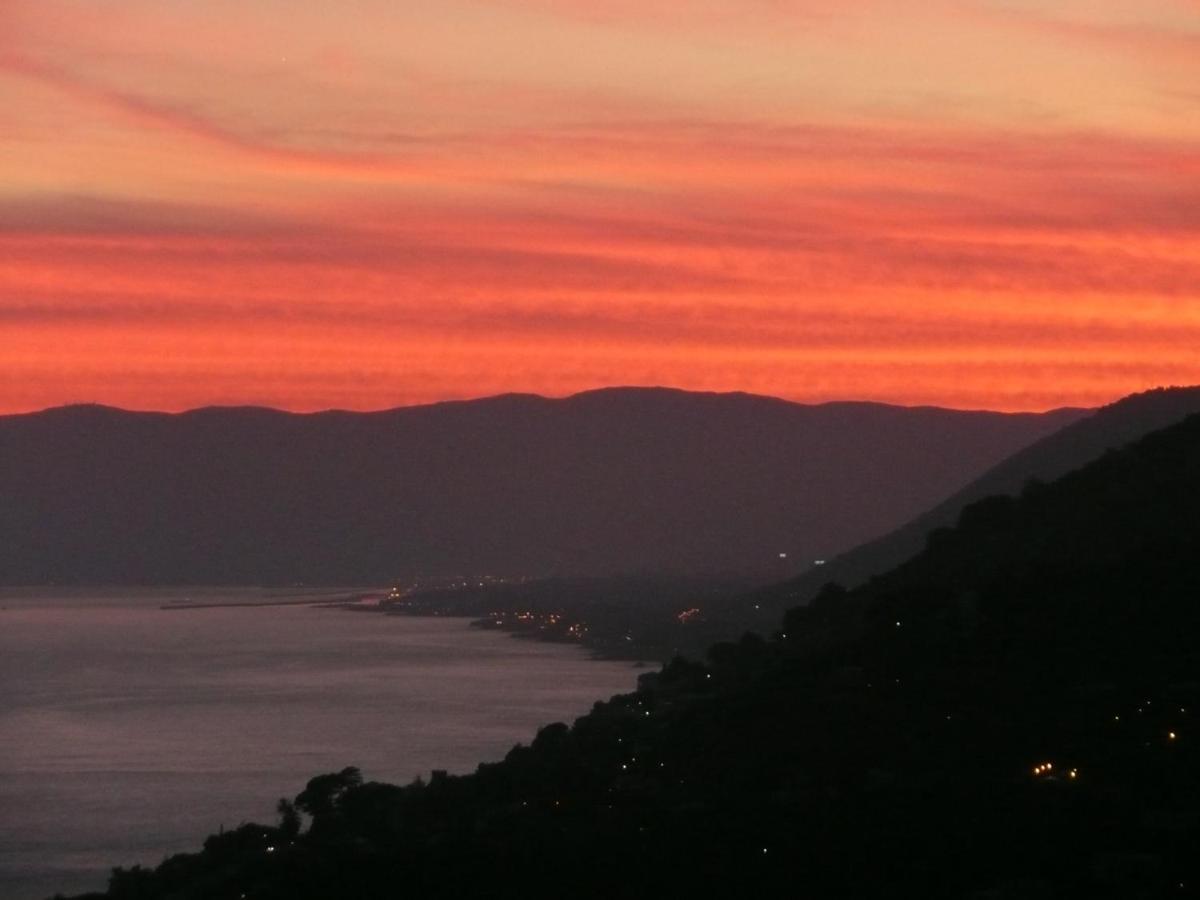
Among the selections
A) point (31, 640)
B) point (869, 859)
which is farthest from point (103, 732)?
point (31, 640)

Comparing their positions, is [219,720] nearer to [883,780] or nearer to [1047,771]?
[883,780]

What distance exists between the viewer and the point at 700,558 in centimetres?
18775

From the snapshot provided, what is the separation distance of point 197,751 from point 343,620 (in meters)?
70.5

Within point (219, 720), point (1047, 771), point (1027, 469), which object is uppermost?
point (1027, 469)

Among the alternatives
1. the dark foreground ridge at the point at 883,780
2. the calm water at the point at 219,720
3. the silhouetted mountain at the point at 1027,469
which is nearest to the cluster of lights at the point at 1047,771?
the dark foreground ridge at the point at 883,780

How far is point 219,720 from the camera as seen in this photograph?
2258 inches

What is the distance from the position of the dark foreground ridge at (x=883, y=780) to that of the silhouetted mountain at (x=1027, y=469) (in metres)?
29.9

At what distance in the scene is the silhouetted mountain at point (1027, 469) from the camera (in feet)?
233

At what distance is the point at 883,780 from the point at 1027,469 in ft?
185

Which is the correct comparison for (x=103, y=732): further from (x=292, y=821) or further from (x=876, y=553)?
(x=876, y=553)

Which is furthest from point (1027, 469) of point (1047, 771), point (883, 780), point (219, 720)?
point (1047, 771)

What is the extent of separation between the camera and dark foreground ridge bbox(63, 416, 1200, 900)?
2183cm

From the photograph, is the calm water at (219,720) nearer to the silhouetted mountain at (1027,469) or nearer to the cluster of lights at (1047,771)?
the silhouetted mountain at (1027,469)

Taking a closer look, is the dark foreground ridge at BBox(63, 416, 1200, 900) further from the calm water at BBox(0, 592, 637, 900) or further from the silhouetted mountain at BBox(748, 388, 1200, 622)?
the silhouetted mountain at BBox(748, 388, 1200, 622)
